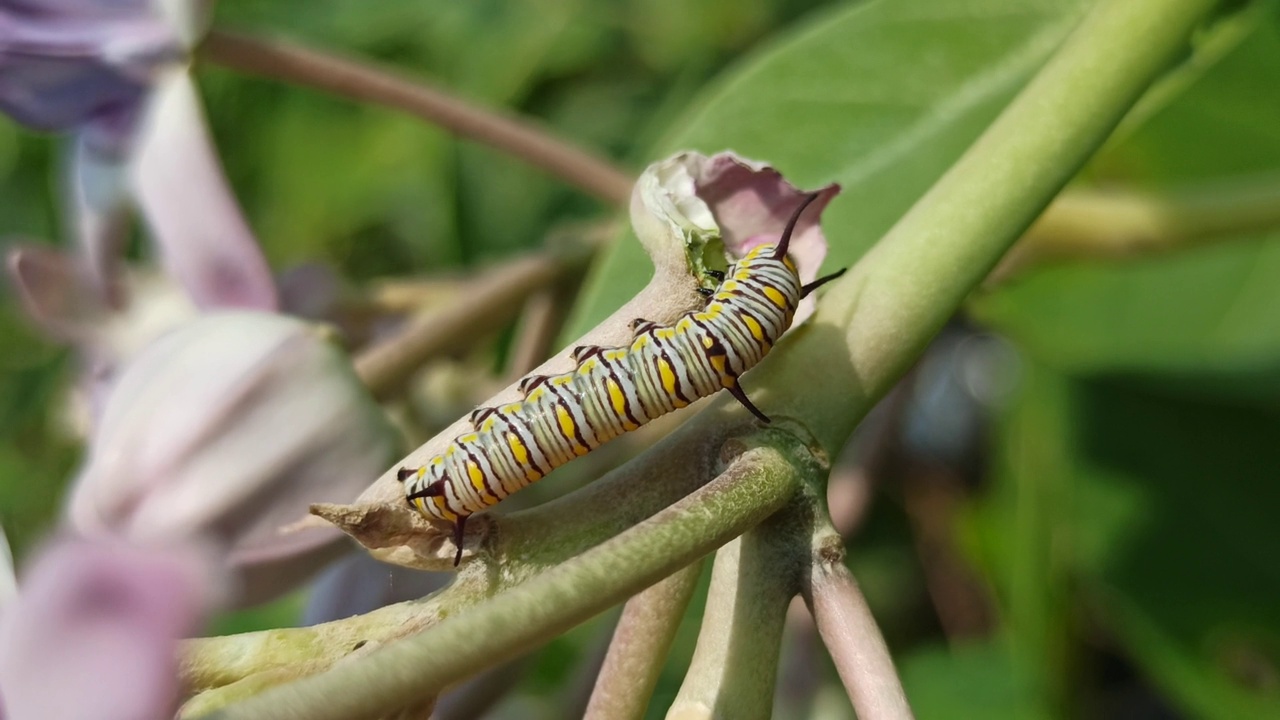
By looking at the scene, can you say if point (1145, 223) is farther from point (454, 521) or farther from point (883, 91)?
point (454, 521)

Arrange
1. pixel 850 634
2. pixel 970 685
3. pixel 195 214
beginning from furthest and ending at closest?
pixel 970 685
pixel 195 214
pixel 850 634

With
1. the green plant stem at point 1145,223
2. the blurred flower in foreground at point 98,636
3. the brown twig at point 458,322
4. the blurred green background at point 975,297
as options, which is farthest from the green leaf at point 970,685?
the blurred flower in foreground at point 98,636

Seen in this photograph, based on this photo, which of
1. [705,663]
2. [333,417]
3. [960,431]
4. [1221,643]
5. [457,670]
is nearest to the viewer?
[457,670]

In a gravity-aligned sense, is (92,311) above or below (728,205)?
above

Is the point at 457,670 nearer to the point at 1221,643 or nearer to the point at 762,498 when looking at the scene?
the point at 762,498

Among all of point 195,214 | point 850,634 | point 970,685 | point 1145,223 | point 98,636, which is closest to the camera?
point 98,636

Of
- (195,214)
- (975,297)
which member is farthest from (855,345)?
(195,214)

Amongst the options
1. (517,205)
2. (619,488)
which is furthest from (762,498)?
(517,205)
